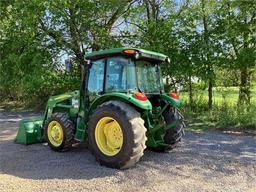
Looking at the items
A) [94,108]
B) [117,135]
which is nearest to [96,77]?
[94,108]

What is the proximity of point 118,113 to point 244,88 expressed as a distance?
6.50 metres

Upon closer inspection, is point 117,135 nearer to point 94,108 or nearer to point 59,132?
→ point 94,108

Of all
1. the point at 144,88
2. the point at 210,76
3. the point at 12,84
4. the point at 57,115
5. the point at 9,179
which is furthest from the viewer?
the point at 12,84

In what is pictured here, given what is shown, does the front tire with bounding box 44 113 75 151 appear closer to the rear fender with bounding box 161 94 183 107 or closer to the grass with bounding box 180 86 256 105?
the rear fender with bounding box 161 94 183 107

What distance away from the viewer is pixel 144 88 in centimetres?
562

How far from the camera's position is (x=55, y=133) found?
6.09m

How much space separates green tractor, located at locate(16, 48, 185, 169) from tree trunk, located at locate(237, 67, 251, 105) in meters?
4.84

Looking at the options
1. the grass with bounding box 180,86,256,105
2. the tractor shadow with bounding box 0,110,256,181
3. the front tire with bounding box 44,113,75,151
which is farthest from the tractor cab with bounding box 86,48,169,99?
the grass with bounding box 180,86,256,105

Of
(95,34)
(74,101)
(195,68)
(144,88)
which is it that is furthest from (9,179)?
(95,34)

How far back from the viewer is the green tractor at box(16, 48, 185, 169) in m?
4.94

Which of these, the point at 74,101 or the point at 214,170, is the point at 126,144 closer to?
the point at 214,170

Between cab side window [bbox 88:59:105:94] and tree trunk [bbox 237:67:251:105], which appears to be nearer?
cab side window [bbox 88:59:105:94]

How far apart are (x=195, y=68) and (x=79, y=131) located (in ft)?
17.8

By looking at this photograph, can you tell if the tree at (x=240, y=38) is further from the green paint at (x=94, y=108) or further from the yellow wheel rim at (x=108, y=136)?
the yellow wheel rim at (x=108, y=136)
